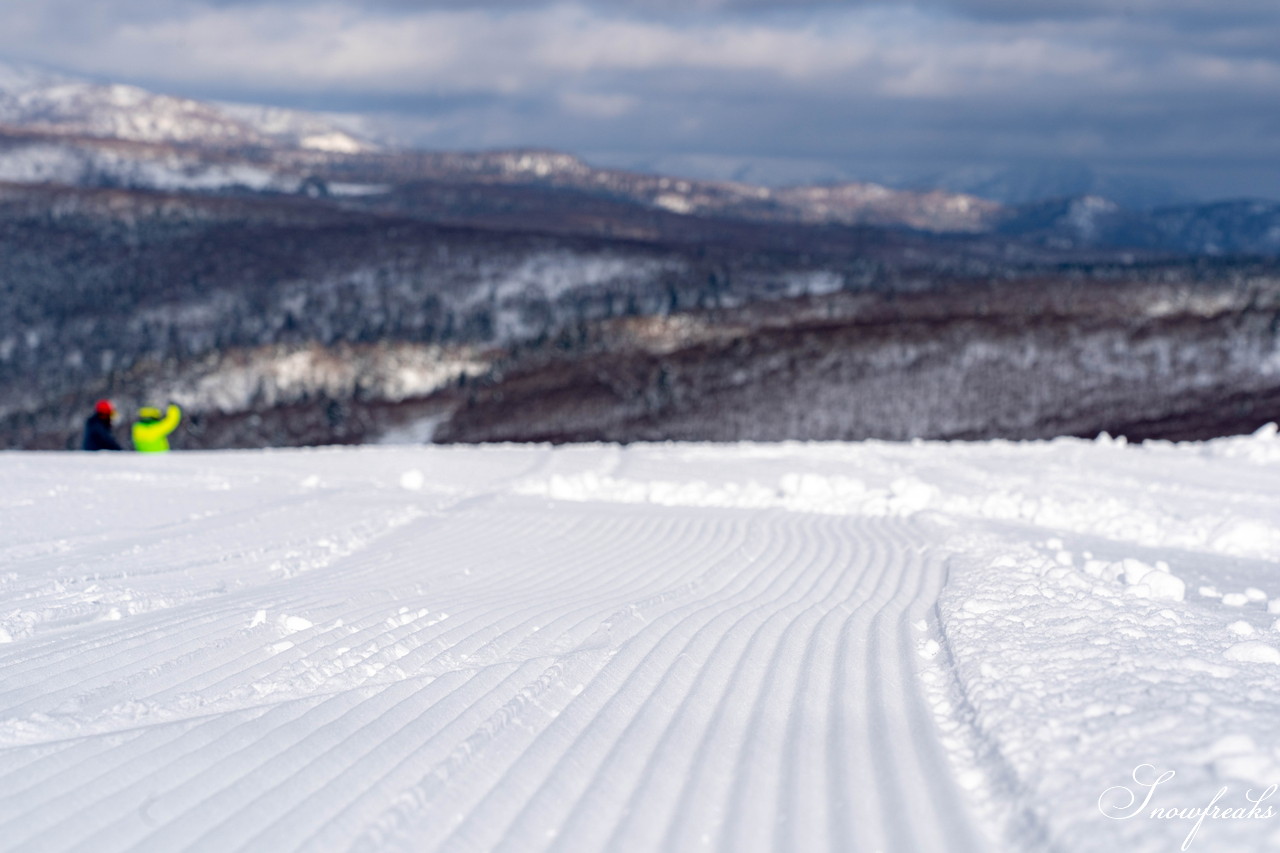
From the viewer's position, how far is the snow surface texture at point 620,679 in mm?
3250

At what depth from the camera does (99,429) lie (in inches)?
563

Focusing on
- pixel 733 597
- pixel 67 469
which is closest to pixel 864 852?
pixel 733 597

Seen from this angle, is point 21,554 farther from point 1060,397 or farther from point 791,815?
point 1060,397

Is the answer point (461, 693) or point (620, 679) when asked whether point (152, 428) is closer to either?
point (461, 693)

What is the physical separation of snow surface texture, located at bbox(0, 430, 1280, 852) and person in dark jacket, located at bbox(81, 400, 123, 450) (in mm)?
5154

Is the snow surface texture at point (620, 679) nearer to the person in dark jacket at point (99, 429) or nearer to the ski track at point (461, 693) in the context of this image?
the ski track at point (461, 693)

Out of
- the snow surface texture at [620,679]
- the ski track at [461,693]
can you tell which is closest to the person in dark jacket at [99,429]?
the snow surface texture at [620,679]

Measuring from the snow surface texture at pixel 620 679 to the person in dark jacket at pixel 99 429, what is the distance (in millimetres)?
5154

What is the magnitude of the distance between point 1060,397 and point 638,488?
34844 millimetres

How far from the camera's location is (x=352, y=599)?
239 inches

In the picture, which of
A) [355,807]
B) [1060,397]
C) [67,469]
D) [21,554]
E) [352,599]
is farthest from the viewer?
[1060,397]

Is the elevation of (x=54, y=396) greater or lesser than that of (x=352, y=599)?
lesser

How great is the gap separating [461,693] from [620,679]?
76 cm

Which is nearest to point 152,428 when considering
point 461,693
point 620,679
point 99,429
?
point 99,429
